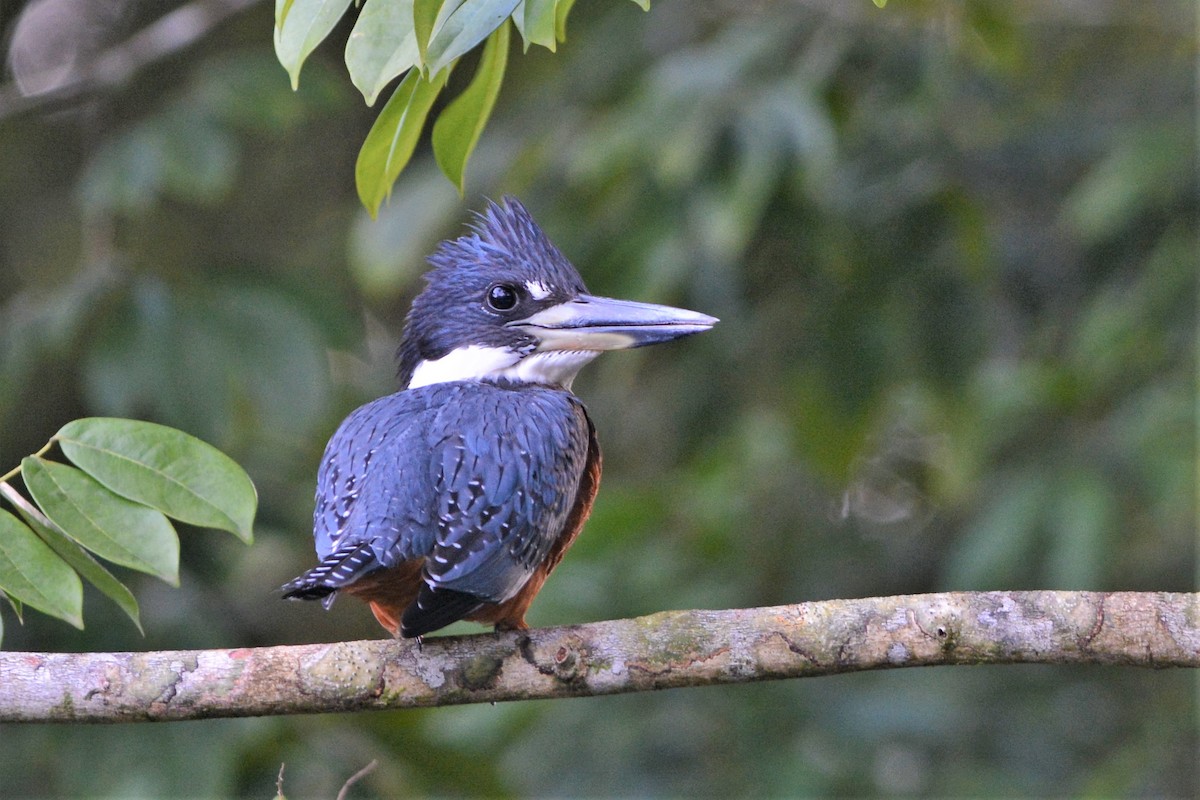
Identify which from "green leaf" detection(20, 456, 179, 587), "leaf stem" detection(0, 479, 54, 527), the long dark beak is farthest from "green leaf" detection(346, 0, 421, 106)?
the long dark beak

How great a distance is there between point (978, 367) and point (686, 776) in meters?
1.78

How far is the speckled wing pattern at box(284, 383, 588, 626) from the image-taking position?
8.80 feet

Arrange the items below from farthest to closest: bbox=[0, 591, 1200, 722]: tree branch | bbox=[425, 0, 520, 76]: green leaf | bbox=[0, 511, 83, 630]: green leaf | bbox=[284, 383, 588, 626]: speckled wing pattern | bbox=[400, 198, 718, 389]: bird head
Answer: bbox=[400, 198, 718, 389]: bird head
bbox=[284, 383, 588, 626]: speckled wing pattern
bbox=[0, 591, 1200, 722]: tree branch
bbox=[0, 511, 83, 630]: green leaf
bbox=[425, 0, 520, 76]: green leaf

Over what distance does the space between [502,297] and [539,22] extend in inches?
61.2

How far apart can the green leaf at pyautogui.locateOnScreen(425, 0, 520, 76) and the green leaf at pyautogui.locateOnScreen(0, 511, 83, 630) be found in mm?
1012

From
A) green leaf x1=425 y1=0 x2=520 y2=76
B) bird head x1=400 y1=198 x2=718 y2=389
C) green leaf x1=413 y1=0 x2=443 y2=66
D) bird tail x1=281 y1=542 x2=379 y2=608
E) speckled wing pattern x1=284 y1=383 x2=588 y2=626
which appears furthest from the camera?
bird head x1=400 y1=198 x2=718 y2=389

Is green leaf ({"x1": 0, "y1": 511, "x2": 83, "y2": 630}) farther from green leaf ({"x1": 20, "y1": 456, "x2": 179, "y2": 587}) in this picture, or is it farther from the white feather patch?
the white feather patch

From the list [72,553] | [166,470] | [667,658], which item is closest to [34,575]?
[72,553]

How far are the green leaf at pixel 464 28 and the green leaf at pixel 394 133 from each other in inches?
7.0

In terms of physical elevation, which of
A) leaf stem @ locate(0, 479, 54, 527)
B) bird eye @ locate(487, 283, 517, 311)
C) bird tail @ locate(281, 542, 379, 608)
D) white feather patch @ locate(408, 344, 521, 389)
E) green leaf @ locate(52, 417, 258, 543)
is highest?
bird eye @ locate(487, 283, 517, 311)

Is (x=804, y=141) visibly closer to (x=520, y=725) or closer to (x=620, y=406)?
(x=520, y=725)

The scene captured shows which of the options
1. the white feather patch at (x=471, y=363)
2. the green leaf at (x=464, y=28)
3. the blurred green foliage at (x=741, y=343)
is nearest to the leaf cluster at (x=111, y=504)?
the green leaf at (x=464, y=28)

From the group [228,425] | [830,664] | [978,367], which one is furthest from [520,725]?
[830,664]

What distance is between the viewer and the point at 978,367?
5012 mm
